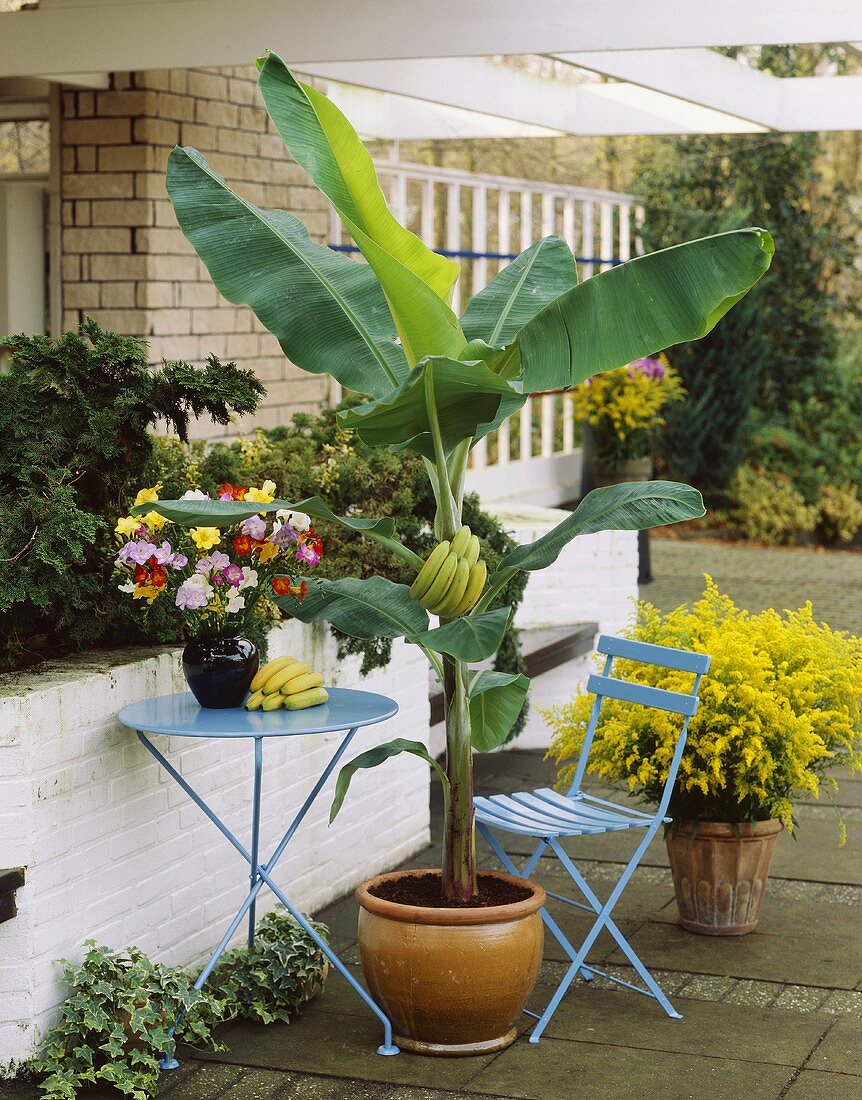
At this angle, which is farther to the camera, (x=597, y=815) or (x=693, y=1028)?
(x=597, y=815)

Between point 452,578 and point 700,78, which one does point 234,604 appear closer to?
point 452,578

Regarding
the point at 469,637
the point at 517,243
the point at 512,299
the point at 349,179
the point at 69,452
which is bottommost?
the point at 469,637

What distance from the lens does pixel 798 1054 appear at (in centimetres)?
421

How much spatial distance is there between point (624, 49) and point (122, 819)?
368 centimetres

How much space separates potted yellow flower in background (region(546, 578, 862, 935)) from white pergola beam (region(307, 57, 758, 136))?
379 centimetres

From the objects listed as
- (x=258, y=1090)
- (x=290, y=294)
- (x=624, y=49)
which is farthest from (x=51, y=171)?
(x=258, y=1090)

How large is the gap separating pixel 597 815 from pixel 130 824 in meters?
1.35

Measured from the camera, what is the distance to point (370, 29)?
6316 mm

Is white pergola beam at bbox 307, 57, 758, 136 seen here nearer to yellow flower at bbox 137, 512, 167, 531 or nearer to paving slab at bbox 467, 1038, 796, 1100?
yellow flower at bbox 137, 512, 167, 531

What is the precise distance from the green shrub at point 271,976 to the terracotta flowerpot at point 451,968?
0.31 metres

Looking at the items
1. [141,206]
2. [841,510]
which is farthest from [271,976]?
[841,510]

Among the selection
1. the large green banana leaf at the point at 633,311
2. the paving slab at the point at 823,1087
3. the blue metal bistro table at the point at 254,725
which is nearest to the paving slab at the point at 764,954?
the paving slab at the point at 823,1087

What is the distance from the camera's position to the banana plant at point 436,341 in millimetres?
3912

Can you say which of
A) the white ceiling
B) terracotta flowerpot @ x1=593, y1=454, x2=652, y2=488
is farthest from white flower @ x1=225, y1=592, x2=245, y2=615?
terracotta flowerpot @ x1=593, y1=454, x2=652, y2=488
